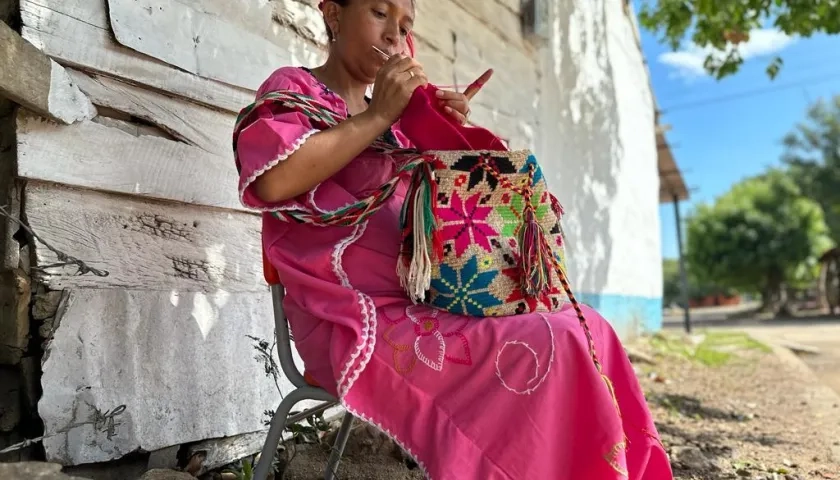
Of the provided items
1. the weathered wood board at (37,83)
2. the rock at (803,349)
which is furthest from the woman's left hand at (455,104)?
the rock at (803,349)

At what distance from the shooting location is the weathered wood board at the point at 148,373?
1442 mm

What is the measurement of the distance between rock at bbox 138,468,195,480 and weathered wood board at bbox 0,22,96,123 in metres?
0.86

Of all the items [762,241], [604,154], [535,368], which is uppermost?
[762,241]

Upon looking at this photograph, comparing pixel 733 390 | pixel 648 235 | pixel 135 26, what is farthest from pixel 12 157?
pixel 648 235

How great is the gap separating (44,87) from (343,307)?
88 cm

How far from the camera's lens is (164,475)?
1.48 meters

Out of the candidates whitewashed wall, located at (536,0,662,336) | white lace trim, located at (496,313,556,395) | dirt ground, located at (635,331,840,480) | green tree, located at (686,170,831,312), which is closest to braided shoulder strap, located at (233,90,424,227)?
white lace trim, located at (496,313,556,395)

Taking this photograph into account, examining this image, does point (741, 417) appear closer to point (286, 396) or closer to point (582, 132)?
point (582, 132)

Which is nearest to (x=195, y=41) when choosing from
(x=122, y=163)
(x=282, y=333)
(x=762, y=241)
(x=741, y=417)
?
(x=122, y=163)

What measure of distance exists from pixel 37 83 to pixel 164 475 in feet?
3.10

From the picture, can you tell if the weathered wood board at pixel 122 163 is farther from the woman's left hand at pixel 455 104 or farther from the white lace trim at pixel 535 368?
the white lace trim at pixel 535 368

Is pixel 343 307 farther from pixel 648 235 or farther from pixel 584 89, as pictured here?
pixel 648 235

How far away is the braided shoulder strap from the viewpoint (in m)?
1.19

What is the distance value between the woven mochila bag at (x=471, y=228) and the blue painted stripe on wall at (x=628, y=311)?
4.42m
